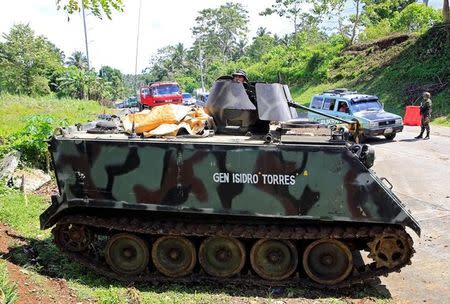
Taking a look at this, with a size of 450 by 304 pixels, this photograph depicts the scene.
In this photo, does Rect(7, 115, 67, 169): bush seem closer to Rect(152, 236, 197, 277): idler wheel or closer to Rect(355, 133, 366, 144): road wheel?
Rect(152, 236, 197, 277): idler wheel

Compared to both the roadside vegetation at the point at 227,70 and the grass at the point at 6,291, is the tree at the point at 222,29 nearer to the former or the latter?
the roadside vegetation at the point at 227,70

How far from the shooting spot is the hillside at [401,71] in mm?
24797

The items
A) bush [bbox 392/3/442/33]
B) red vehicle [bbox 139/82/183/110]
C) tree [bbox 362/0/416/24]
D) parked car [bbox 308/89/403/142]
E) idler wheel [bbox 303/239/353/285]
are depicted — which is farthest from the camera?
tree [bbox 362/0/416/24]

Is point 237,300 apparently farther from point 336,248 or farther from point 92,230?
point 92,230

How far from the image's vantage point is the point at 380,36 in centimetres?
3572

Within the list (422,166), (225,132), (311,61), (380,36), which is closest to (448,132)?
(422,166)

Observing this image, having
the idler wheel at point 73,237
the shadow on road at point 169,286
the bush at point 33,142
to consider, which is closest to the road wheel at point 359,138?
the shadow on road at point 169,286

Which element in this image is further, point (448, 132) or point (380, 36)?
point (380, 36)

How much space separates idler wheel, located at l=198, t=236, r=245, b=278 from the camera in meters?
6.68

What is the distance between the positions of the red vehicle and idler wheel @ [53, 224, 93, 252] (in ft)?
72.7

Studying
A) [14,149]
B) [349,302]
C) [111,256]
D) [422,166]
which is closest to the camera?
[349,302]

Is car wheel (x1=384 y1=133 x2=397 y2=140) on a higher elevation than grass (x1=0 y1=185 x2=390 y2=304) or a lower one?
higher

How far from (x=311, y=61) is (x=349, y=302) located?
34.7 m

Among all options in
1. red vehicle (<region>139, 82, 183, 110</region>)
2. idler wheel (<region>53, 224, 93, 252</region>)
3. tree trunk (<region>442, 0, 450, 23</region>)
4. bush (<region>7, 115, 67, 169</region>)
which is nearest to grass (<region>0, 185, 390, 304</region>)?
idler wheel (<region>53, 224, 93, 252</region>)
